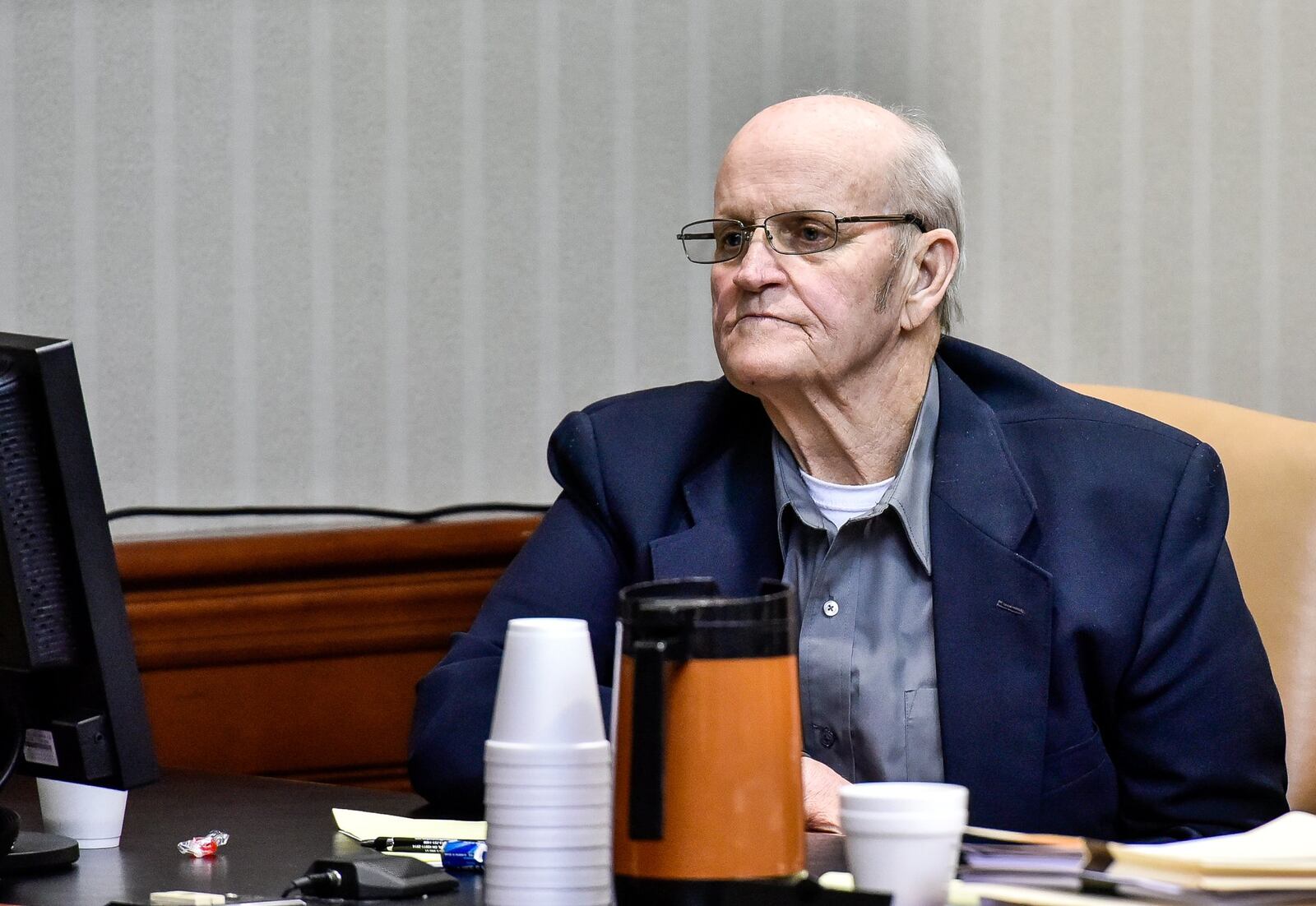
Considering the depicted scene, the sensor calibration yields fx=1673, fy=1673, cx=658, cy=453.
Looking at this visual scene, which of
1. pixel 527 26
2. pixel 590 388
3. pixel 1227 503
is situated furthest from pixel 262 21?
pixel 1227 503

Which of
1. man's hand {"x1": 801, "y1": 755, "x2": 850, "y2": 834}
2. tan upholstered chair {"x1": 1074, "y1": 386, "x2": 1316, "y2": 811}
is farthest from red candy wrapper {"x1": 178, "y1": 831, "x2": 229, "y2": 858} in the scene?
tan upholstered chair {"x1": 1074, "y1": 386, "x2": 1316, "y2": 811}

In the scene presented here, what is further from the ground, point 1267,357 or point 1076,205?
point 1076,205

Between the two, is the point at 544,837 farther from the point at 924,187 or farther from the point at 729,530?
the point at 924,187

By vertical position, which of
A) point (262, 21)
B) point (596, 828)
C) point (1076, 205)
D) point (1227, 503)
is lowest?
point (596, 828)

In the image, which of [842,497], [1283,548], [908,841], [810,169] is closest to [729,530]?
[842,497]

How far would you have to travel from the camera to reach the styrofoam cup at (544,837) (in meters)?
0.96

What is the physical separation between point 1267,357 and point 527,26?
1322 millimetres

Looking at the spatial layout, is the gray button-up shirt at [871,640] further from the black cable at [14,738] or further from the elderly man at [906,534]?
the black cable at [14,738]

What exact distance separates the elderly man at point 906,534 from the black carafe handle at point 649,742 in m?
0.61

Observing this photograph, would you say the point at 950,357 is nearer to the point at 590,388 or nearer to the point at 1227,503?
the point at 1227,503

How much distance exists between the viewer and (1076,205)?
2701 millimetres

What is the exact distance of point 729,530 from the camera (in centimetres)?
178

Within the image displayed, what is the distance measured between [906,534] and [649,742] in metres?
0.87

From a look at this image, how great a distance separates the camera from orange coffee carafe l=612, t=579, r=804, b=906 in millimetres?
910
